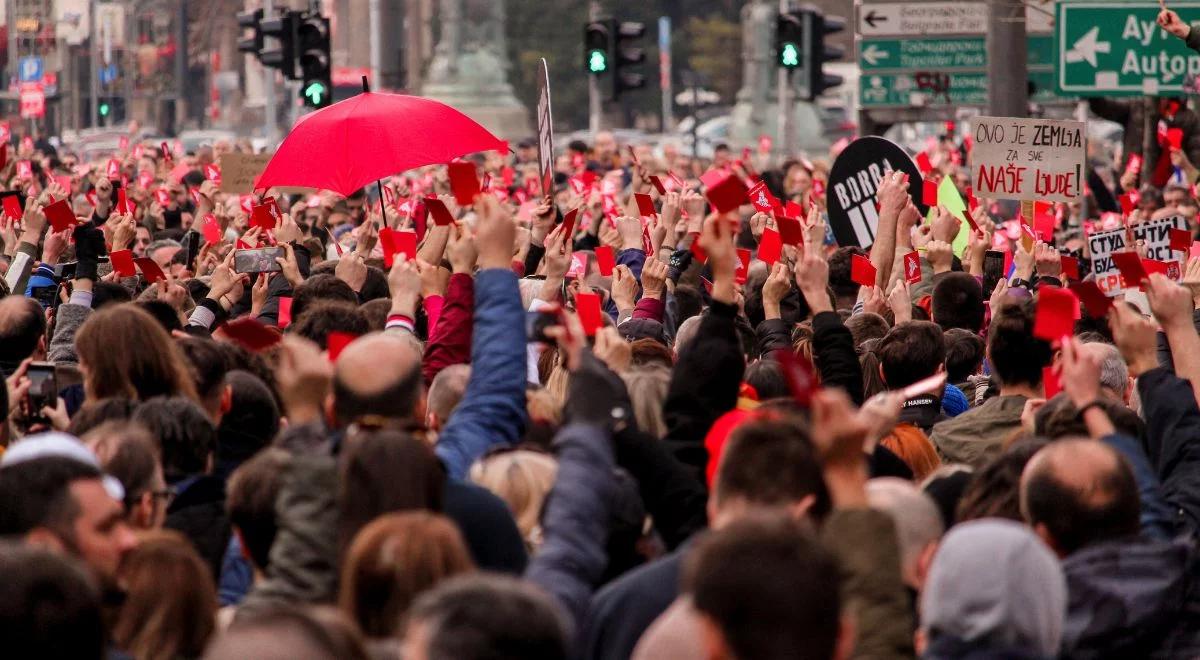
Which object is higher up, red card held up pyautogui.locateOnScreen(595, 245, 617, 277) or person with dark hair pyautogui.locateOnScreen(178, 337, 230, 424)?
red card held up pyautogui.locateOnScreen(595, 245, 617, 277)

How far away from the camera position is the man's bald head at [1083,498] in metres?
4.39

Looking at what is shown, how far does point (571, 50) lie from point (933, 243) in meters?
57.3

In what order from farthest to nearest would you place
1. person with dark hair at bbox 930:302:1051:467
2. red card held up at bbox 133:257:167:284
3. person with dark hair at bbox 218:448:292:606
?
red card held up at bbox 133:257:167:284 < person with dark hair at bbox 930:302:1051:467 < person with dark hair at bbox 218:448:292:606

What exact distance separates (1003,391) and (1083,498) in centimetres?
234

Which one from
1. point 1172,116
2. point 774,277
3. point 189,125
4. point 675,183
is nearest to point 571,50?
point 189,125

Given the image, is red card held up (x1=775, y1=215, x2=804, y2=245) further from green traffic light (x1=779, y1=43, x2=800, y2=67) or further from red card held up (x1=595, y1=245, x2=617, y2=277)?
green traffic light (x1=779, y1=43, x2=800, y2=67)

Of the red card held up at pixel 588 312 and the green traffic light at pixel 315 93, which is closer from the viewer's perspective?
the red card held up at pixel 588 312

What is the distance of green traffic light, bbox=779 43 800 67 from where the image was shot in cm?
2306

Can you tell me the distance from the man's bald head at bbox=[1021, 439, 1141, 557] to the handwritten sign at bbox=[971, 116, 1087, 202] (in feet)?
23.3

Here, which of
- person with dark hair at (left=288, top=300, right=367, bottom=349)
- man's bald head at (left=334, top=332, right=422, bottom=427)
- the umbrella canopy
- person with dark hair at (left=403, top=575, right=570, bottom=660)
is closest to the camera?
person with dark hair at (left=403, top=575, right=570, bottom=660)

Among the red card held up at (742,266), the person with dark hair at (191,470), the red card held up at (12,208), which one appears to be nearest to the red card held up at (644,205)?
the red card held up at (742,266)

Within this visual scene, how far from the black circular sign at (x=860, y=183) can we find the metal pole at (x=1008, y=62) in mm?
2695

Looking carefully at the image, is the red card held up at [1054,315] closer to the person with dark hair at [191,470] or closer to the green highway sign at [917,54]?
the person with dark hair at [191,470]

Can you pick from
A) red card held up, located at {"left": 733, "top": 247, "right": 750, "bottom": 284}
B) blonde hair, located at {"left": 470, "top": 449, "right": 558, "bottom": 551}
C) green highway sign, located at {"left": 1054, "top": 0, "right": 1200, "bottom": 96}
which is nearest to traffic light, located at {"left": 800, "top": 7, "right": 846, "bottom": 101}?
green highway sign, located at {"left": 1054, "top": 0, "right": 1200, "bottom": 96}
